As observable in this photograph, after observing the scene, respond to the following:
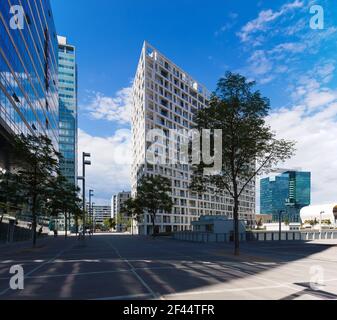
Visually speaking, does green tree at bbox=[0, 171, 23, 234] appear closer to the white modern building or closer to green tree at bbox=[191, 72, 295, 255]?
green tree at bbox=[191, 72, 295, 255]

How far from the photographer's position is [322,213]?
119m

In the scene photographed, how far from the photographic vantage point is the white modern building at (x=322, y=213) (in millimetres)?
114562

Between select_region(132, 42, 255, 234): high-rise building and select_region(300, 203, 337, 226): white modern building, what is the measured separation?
3591 centimetres

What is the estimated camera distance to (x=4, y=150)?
1561 inches

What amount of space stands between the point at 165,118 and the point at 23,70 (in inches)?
2491

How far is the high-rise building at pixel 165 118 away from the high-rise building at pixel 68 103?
3592cm

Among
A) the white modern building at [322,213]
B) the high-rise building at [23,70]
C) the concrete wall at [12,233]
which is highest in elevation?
the high-rise building at [23,70]

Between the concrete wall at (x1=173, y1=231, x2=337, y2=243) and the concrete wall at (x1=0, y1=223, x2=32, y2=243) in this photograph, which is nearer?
the concrete wall at (x1=173, y1=231, x2=337, y2=243)

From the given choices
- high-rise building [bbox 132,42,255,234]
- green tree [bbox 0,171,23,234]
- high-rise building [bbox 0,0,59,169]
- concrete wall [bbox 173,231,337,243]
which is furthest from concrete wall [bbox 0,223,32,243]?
high-rise building [bbox 132,42,255,234]

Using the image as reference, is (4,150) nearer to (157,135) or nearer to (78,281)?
(78,281)

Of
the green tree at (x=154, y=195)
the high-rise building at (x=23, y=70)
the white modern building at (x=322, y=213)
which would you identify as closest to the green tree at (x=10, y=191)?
the high-rise building at (x=23, y=70)

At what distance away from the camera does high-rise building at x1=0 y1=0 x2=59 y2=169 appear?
36.1m

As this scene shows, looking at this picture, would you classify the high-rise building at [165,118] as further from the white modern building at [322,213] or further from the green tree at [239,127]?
the green tree at [239,127]
